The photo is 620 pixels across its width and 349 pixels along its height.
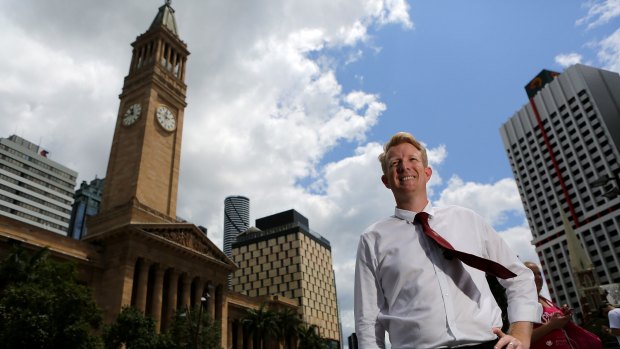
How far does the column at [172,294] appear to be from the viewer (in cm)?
3859

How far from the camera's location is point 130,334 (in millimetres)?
Answer: 27891

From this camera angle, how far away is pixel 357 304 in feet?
10.5

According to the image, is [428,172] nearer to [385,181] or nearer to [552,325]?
[385,181]

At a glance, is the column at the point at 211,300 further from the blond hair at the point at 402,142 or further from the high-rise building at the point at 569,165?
the high-rise building at the point at 569,165

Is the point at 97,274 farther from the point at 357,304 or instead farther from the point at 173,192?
the point at 357,304

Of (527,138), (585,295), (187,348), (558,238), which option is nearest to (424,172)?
(187,348)

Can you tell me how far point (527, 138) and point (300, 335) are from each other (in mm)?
95878

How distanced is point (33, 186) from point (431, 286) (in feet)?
414

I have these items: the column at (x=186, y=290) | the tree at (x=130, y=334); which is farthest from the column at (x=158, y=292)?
the tree at (x=130, y=334)

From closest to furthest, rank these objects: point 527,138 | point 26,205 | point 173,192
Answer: point 173,192 → point 26,205 → point 527,138

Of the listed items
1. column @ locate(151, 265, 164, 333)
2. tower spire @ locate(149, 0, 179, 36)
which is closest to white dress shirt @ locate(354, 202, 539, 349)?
column @ locate(151, 265, 164, 333)

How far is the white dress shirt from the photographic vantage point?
8.98 ft

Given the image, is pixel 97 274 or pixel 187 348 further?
pixel 97 274

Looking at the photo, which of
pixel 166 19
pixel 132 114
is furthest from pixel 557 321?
pixel 166 19
